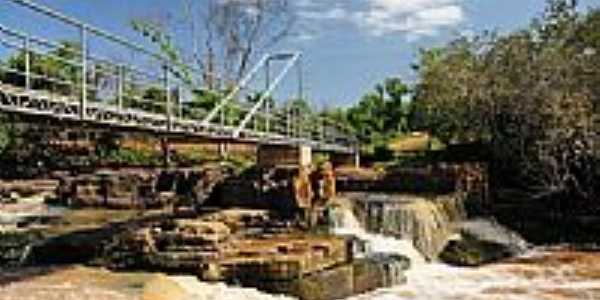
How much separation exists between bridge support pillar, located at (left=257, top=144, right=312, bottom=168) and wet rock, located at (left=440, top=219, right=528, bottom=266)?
5.01 metres

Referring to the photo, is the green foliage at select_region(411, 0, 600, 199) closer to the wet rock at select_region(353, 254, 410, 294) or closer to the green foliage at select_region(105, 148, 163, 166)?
the wet rock at select_region(353, 254, 410, 294)

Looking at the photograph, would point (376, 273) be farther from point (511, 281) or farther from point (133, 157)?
point (133, 157)

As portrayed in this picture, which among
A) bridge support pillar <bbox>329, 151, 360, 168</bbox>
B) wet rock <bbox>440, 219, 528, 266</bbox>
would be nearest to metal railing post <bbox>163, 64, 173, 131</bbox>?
wet rock <bbox>440, 219, 528, 266</bbox>

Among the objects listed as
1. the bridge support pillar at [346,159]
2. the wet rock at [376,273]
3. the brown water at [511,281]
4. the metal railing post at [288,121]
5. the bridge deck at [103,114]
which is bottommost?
the brown water at [511,281]

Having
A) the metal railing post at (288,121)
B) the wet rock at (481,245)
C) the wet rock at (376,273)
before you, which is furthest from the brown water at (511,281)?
the metal railing post at (288,121)

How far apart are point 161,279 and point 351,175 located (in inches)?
598

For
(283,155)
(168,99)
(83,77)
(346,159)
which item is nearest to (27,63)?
(83,77)

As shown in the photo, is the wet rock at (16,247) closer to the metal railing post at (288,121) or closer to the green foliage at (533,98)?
the metal railing post at (288,121)

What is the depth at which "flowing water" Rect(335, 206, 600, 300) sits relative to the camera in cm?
1847

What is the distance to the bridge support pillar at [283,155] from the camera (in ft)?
91.2

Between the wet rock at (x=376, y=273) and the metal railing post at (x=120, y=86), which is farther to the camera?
the wet rock at (x=376, y=273)

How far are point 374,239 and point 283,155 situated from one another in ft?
17.5

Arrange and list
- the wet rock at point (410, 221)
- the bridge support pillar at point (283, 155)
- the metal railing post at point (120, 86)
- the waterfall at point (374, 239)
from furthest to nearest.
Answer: the bridge support pillar at point (283, 155)
the wet rock at point (410, 221)
the waterfall at point (374, 239)
the metal railing post at point (120, 86)

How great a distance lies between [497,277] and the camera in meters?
20.8
